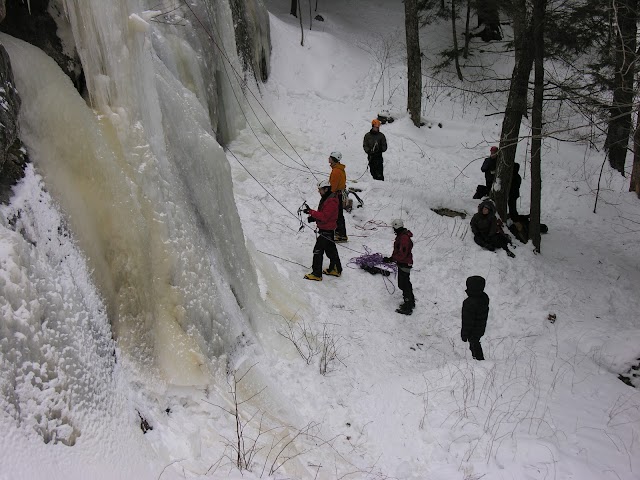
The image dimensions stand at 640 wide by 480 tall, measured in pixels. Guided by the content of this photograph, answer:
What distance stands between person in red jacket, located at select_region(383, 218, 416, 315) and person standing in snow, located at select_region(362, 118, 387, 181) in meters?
4.17

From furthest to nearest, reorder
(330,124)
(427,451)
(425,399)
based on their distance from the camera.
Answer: (330,124), (425,399), (427,451)

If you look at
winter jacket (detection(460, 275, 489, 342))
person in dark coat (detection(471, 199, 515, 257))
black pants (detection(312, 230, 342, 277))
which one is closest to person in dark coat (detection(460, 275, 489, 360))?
winter jacket (detection(460, 275, 489, 342))

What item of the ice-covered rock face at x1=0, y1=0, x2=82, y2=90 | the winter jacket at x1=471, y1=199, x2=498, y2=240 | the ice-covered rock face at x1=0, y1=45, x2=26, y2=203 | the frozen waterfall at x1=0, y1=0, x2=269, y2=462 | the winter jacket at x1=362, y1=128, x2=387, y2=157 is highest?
the ice-covered rock face at x1=0, y1=0, x2=82, y2=90

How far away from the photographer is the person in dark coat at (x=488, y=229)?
31.7 feet

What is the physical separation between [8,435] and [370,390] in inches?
150

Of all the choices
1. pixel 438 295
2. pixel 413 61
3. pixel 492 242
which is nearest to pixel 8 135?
pixel 438 295

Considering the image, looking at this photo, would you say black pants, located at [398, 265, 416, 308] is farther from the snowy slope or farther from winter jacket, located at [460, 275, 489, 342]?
winter jacket, located at [460, 275, 489, 342]

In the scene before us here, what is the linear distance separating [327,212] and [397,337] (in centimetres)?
198

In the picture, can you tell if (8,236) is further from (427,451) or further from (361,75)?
(361,75)

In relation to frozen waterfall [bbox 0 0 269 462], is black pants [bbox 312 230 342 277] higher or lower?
lower

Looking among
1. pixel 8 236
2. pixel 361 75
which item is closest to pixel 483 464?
pixel 8 236

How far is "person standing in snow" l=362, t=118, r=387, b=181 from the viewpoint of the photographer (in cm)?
1139

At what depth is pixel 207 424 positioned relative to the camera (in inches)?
144

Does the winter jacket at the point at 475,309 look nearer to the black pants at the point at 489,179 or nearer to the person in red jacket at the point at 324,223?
the person in red jacket at the point at 324,223
